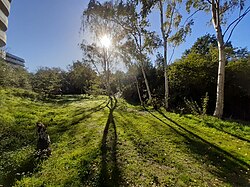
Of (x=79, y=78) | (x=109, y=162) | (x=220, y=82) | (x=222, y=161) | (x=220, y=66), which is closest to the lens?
(x=109, y=162)

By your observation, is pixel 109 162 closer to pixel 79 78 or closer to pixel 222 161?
pixel 222 161

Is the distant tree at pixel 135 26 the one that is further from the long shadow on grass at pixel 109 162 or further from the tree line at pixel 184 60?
the long shadow on grass at pixel 109 162

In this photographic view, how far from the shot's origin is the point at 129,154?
546cm

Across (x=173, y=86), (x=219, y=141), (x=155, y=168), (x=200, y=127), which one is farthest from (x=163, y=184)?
(x=173, y=86)

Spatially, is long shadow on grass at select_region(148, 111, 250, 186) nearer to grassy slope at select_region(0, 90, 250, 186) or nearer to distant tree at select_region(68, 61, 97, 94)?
grassy slope at select_region(0, 90, 250, 186)

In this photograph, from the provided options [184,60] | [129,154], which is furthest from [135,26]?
[129,154]

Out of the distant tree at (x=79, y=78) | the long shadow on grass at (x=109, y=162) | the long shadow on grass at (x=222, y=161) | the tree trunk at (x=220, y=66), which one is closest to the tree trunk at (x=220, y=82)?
the tree trunk at (x=220, y=66)

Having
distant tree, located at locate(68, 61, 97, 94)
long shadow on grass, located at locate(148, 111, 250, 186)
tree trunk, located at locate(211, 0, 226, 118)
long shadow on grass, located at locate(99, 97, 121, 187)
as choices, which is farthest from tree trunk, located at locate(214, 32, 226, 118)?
distant tree, located at locate(68, 61, 97, 94)

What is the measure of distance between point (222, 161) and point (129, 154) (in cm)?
238

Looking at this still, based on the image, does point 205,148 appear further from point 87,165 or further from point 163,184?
point 87,165

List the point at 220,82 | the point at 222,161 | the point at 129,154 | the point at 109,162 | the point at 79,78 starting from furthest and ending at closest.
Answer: the point at 79,78 → the point at 220,82 → the point at 129,154 → the point at 222,161 → the point at 109,162

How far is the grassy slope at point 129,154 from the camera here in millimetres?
4383

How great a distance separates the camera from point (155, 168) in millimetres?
4758

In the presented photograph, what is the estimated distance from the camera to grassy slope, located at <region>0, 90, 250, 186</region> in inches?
173
